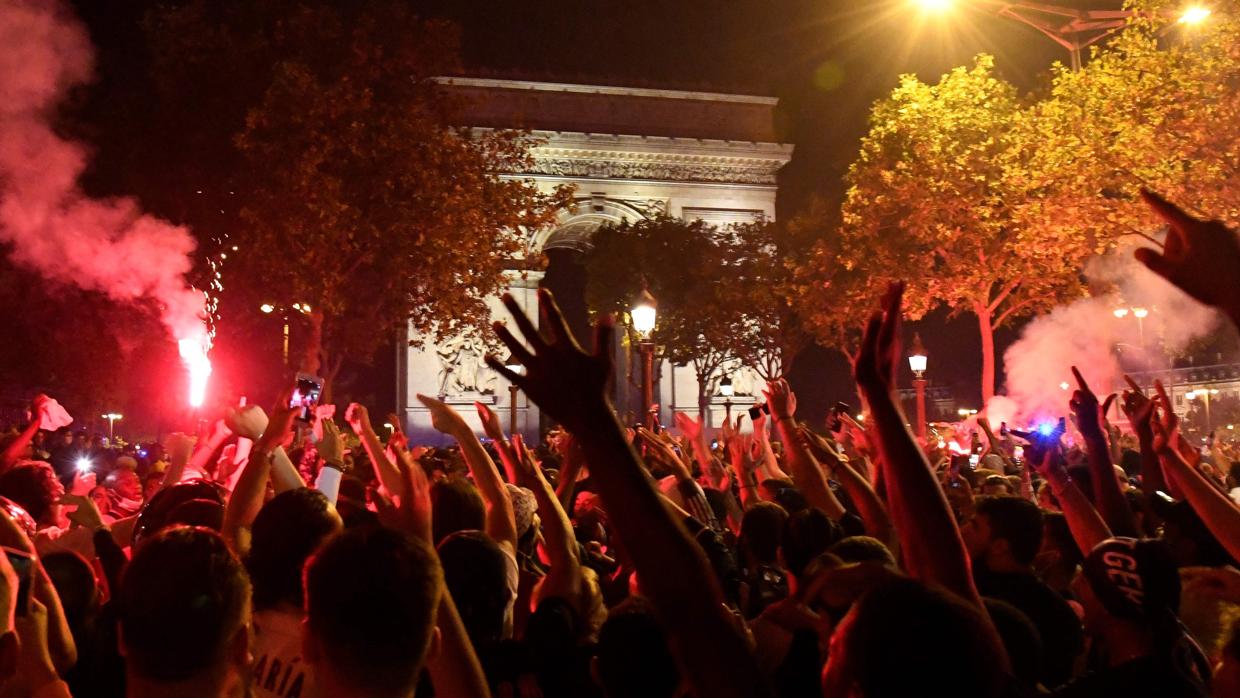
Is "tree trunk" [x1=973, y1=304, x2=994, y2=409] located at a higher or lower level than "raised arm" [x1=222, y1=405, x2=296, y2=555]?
higher

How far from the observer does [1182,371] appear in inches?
1398

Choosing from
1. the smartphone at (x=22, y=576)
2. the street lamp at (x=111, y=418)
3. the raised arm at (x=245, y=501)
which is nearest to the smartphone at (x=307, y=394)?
the raised arm at (x=245, y=501)

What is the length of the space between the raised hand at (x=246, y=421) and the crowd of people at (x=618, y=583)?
0.05ft

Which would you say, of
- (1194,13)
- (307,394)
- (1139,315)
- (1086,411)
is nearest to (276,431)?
(307,394)

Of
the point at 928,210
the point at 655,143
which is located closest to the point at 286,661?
the point at 928,210

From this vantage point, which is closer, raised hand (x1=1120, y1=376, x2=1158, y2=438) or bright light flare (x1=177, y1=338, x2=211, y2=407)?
raised hand (x1=1120, y1=376, x2=1158, y2=438)

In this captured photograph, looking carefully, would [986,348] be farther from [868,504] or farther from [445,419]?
[445,419]

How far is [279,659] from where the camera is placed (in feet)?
9.48

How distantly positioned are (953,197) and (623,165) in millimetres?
17292

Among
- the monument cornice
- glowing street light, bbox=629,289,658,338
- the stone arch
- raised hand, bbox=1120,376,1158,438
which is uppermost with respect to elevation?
the monument cornice

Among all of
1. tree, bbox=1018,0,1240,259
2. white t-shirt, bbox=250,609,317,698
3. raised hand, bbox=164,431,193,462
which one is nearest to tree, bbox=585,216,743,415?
tree, bbox=1018,0,1240,259

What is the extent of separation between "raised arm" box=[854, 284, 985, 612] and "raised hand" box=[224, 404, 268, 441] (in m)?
3.39

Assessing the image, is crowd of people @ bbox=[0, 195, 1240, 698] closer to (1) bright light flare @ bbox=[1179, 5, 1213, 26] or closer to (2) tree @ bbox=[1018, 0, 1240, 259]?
(1) bright light flare @ bbox=[1179, 5, 1213, 26]

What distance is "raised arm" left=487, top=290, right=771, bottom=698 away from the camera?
2.10 m
